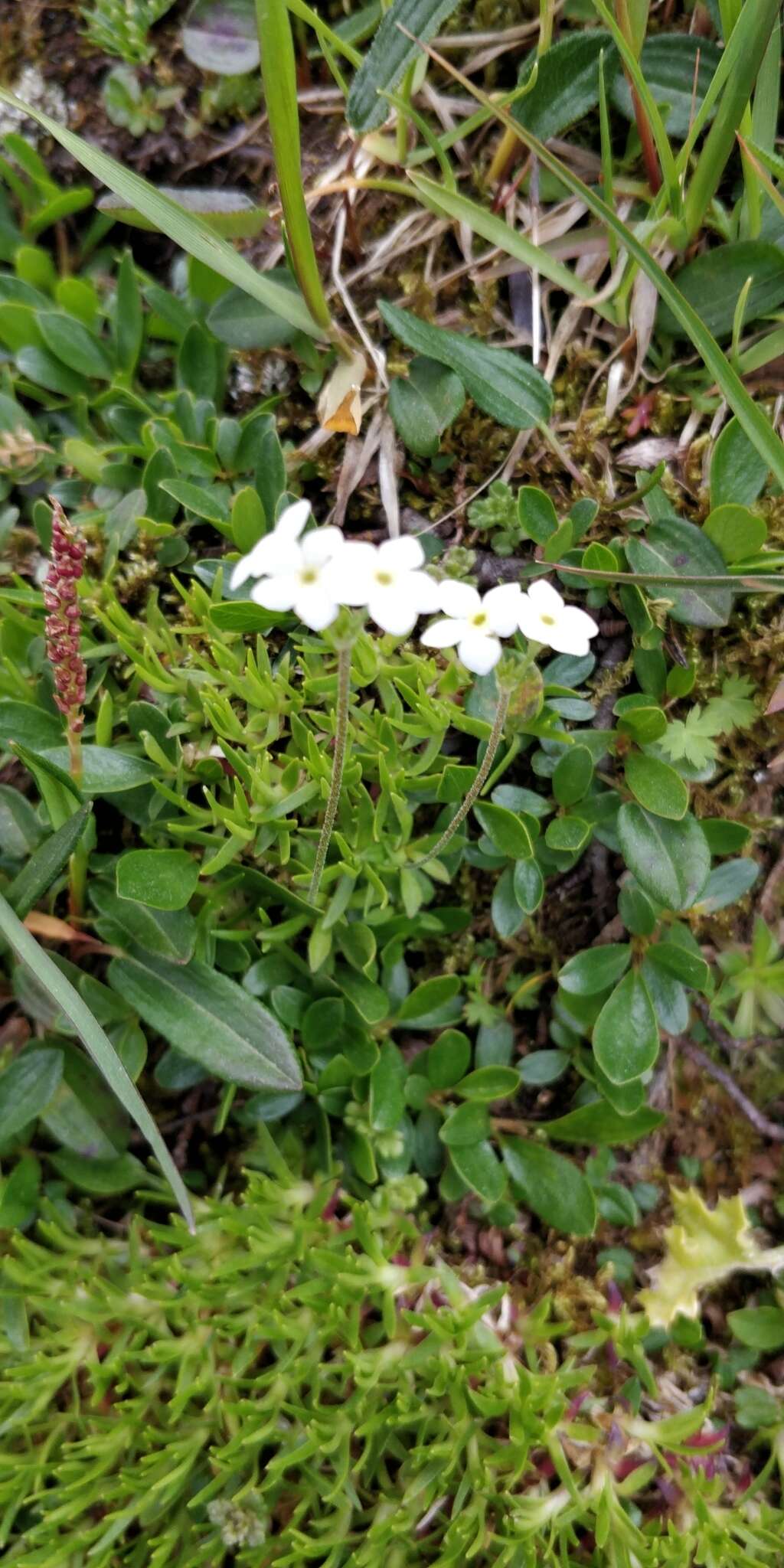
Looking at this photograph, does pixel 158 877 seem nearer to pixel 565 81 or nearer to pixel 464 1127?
pixel 464 1127

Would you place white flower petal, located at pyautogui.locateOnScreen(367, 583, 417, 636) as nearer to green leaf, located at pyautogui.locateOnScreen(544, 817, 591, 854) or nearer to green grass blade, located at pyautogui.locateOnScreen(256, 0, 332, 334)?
green leaf, located at pyautogui.locateOnScreen(544, 817, 591, 854)

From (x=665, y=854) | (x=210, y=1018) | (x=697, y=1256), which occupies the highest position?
(x=665, y=854)

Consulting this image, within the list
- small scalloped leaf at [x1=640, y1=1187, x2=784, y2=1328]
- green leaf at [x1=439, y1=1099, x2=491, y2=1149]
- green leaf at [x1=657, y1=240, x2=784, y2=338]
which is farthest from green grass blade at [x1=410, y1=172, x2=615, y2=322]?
small scalloped leaf at [x1=640, y1=1187, x2=784, y2=1328]

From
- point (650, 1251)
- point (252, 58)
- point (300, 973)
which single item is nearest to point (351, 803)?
point (300, 973)

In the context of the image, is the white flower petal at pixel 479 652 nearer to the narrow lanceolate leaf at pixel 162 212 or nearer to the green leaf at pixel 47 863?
the green leaf at pixel 47 863

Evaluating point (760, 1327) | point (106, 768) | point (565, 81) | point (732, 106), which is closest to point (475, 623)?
point (106, 768)

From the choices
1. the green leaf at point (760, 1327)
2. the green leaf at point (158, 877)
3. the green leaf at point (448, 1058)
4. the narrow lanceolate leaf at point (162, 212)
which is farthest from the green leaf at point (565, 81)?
the green leaf at point (760, 1327)

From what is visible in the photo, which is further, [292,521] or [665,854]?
[665,854]
